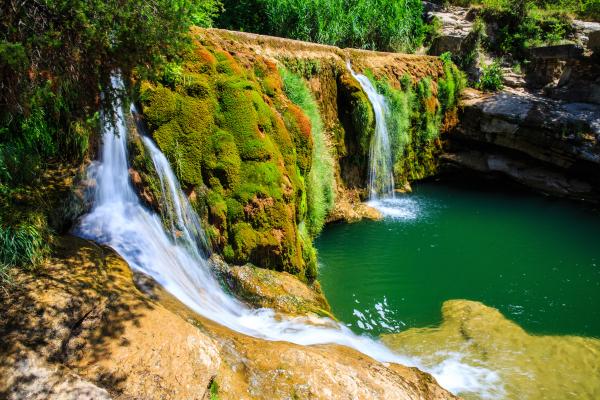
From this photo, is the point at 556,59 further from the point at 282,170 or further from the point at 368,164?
the point at 282,170

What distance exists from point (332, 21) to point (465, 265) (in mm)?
9655

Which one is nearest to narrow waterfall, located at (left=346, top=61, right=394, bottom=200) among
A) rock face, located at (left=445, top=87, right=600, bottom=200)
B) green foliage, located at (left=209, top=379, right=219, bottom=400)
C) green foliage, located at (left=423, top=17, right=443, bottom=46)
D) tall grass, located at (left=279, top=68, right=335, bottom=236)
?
tall grass, located at (left=279, top=68, right=335, bottom=236)

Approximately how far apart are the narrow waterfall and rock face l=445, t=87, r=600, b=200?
416 centimetres

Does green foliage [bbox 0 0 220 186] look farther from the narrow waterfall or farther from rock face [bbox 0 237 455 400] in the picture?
the narrow waterfall

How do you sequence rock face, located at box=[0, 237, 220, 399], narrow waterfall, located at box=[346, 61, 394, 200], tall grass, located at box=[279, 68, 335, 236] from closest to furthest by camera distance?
rock face, located at box=[0, 237, 220, 399], tall grass, located at box=[279, 68, 335, 236], narrow waterfall, located at box=[346, 61, 394, 200]

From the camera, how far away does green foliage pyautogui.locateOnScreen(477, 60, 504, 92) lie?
1666 cm

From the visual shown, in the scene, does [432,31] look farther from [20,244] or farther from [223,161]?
[20,244]

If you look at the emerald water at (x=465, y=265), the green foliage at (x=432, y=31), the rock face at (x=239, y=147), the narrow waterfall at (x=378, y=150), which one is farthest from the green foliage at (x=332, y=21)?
the emerald water at (x=465, y=265)

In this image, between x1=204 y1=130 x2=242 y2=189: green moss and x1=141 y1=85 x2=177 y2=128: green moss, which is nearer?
x1=141 y1=85 x2=177 y2=128: green moss

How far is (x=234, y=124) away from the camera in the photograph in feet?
21.2

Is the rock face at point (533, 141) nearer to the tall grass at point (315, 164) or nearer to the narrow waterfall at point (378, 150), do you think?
the narrow waterfall at point (378, 150)

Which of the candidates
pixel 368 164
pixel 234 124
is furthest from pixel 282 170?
pixel 368 164

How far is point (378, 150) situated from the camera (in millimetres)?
12297

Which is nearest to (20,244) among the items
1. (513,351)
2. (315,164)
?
(513,351)
